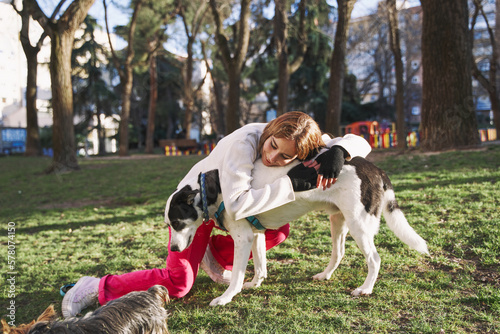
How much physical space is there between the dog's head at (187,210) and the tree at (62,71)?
37.2ft

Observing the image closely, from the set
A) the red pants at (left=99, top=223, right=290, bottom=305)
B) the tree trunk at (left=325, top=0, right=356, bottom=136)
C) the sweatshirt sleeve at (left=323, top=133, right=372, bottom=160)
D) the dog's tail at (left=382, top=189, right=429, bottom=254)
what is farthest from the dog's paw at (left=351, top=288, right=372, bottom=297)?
the tree trunk at (left=325, top=0, right=356, bottom=136)

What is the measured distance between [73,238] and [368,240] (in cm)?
437

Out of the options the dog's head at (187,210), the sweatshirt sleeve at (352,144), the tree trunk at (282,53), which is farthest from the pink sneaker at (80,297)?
the tree trunk at (282,53)

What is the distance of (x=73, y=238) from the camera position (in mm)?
5730

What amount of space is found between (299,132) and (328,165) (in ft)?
1.12

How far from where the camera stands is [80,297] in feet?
10.6

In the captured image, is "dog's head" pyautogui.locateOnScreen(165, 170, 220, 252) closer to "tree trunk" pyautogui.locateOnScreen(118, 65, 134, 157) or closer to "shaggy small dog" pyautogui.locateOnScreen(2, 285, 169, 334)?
"shaggy small dog" pyautogui.locateOnScreen(2, 285, 169, 334)

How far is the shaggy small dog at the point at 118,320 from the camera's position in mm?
2025

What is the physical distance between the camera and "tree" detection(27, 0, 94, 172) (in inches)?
490

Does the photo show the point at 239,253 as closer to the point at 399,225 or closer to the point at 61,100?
the point at 399,225

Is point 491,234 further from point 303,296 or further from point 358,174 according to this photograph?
point 303,296

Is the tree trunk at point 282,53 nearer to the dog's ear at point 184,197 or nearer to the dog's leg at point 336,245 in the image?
the dog's leg at point 336,245

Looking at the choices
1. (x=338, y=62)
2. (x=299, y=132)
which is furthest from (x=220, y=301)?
(x=338, y=62)

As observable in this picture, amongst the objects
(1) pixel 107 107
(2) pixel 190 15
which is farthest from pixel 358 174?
(1) pixel 107 107
